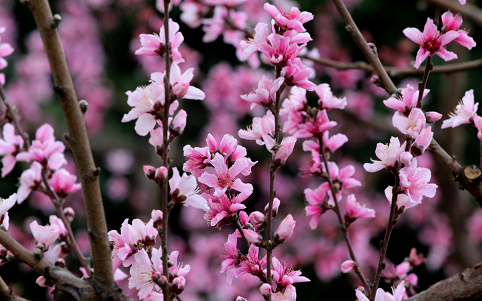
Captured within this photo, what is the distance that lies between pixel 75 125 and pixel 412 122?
64 cm

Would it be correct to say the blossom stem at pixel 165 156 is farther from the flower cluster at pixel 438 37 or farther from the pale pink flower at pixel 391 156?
the flower cluster at pixel 438 37

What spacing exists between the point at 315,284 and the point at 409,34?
3.44 meters

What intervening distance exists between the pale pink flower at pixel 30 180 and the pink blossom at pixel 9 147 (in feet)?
0.14

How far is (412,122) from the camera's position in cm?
84

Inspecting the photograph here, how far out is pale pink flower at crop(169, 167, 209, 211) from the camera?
80 cm

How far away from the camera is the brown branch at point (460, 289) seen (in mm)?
864

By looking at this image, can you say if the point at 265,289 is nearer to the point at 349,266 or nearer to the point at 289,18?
the point at 349,266

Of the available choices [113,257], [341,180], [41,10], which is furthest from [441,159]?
[41,10]

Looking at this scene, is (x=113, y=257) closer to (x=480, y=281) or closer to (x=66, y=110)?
(x=66, y=110)

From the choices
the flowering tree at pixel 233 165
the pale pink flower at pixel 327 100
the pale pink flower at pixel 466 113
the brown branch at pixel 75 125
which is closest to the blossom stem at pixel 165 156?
the flowering tree at pixel 233 165

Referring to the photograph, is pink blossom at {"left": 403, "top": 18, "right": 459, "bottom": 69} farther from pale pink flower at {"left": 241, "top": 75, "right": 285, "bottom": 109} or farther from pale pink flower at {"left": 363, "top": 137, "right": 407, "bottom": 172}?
pale pink flower at {"left": 241, "top": 75, "right": 285, "bottom": 109}

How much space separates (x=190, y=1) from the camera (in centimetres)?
182

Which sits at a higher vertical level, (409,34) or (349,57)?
(349,57)

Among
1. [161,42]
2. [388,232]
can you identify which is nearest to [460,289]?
[388,232]
